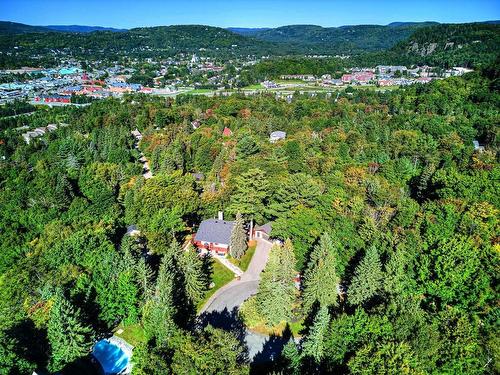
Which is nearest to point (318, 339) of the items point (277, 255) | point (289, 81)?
point (277, 255)

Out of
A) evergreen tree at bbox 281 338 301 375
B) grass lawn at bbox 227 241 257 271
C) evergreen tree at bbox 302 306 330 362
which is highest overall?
evergreen tree at bbox 302 306 330 362

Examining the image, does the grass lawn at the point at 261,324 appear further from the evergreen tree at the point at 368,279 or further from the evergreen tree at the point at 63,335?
the evergreen tree at the point at 63,335

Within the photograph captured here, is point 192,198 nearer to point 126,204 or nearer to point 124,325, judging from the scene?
point 126,204

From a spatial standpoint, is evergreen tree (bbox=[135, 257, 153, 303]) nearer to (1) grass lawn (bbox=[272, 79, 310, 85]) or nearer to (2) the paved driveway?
(2) the paved driveway

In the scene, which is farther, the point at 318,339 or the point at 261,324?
the point at 261,324

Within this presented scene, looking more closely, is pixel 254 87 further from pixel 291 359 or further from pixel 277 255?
pixel 291 359

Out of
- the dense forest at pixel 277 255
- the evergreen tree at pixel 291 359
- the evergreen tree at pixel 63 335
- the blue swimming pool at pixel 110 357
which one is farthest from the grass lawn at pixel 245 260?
the evergreen tree at pixel 63 335

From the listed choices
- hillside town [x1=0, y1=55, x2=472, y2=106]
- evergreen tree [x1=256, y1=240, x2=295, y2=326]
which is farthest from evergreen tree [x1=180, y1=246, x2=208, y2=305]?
hillside town [x1=0, y1=55, x2=472, y2=106]
